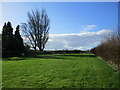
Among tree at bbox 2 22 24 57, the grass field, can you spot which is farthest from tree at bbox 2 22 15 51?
the grass field

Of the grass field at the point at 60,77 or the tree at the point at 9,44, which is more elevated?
the tree at the point at 9,44

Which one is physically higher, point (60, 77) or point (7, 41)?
point (7, 41)

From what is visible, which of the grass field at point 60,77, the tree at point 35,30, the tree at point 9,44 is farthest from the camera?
the tree at point 35,30

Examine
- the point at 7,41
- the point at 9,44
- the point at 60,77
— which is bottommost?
the point at 60,77

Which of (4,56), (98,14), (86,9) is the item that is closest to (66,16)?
(86,9)

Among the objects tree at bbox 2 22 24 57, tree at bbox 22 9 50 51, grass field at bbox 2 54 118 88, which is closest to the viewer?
grass field at bbox 2 54 118 88

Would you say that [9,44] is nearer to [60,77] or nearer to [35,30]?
[35,30]

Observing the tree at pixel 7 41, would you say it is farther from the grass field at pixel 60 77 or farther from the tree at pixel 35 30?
the grass field at pixel 60 77

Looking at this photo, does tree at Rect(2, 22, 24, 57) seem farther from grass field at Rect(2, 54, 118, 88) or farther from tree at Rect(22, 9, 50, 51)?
grass field at Rect(2, 54, 118, 88)

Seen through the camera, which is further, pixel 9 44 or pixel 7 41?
pixel 9 44

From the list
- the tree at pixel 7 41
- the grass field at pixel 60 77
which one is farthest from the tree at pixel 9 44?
the grass field at pixel 60 77

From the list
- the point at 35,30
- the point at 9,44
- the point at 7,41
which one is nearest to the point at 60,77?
the point at 7,41

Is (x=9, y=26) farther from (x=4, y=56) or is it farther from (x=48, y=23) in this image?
(x=48, y=23)

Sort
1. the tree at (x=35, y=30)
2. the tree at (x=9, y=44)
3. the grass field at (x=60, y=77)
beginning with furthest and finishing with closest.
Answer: the tree at (x=35, y=30) < the tree at (x=9, y=44) < the grass field at (x=60, y=77)
